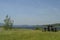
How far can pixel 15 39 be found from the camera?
776 inches

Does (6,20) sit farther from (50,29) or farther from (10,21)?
(50,29)

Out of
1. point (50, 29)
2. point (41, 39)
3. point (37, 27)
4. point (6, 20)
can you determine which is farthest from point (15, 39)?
point (6, 20)

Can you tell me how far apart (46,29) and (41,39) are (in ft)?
57.6

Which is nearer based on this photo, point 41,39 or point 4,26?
point 41,39

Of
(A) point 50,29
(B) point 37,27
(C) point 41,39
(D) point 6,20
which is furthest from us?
(D) point 6,20

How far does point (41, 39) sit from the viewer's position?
738 inches

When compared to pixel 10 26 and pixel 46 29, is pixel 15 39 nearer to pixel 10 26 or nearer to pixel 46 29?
pixel 46 29

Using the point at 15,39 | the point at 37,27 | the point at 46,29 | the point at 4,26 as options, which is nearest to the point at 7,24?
the point at 4,26

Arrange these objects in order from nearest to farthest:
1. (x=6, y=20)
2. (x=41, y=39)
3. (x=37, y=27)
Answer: (x=41, y=39)
(x=37, y=27)
(x=6, y=20)

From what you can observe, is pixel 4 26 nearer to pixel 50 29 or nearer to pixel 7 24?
pixel 7 24

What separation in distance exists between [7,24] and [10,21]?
1.61 m

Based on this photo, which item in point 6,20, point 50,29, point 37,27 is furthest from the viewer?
point 6,20

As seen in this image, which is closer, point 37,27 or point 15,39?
point 15,39

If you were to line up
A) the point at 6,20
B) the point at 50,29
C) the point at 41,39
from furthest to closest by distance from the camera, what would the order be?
the point at 6,20, the point at 50,29, the point at 41,39
